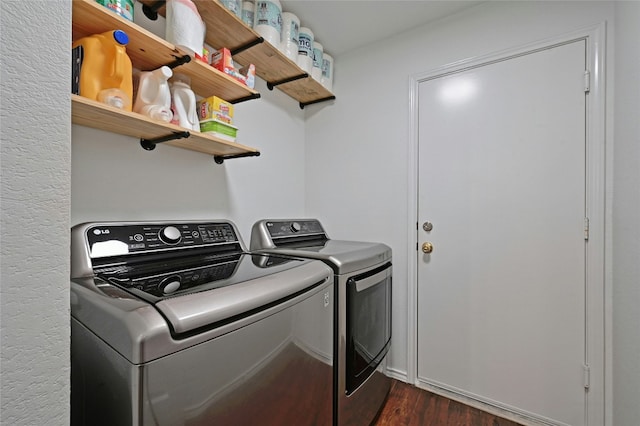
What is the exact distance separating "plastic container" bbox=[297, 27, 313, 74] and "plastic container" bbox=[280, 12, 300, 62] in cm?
→ 8

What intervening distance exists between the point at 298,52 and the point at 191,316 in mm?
1771

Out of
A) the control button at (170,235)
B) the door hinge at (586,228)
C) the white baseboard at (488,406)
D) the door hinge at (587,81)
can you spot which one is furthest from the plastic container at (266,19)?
the white baseboard at (488,406)

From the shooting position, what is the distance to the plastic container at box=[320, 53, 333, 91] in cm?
213

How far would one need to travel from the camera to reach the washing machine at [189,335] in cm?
60

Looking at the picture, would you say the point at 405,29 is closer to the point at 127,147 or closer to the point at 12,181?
the point at 127,147

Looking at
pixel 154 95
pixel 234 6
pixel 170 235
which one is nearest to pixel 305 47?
pixel 234 6

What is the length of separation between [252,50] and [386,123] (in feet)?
3.27

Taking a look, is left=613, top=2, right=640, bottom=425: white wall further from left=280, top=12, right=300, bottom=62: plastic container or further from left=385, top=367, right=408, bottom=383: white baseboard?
left=280, top=12, right=300, bottom=62: plastic container

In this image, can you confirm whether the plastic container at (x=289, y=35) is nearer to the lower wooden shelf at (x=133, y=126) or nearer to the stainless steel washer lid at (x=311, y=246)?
the lower wooden shelf at (x=133, y=126)

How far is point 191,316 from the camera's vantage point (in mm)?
642

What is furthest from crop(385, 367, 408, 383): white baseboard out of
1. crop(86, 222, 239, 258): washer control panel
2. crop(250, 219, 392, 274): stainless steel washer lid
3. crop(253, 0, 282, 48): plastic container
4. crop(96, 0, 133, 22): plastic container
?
crop(96, 0, 133, 22): plastic container

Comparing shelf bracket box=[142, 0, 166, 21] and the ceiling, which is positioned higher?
the ceiling

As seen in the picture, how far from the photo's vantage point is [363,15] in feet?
5.94

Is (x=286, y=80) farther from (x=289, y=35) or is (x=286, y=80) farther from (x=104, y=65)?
(x=104, y=65)
